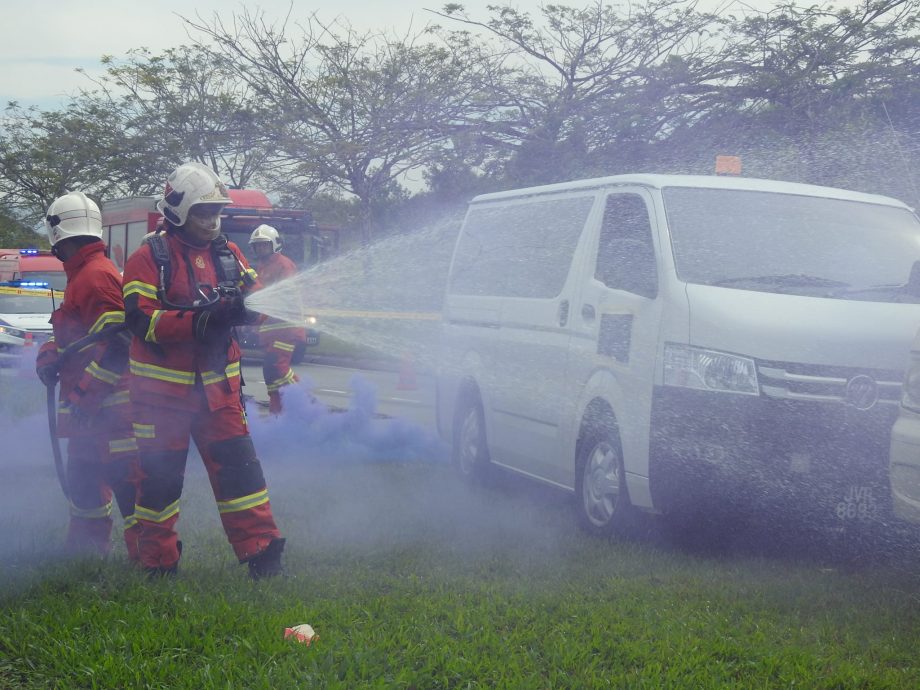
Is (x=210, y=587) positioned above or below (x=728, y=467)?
below

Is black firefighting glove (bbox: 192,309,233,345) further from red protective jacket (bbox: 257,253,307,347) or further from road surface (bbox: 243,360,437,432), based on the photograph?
road surface (bbox: 243,360,437,432)

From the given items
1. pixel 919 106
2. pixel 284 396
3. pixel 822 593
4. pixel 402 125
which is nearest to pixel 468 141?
pixel 402 125

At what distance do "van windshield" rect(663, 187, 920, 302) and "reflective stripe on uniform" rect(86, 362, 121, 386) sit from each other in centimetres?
278

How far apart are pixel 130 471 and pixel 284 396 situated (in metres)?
3.92

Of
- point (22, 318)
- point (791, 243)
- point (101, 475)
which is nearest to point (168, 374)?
point (101, 475)

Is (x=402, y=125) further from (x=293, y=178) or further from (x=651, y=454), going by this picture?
(x=651, y=454)

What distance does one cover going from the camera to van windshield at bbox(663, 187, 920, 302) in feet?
20.0

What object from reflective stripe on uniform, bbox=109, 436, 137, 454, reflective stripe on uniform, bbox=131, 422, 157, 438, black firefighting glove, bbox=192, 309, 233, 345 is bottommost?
reflective stripe on uniform, bbox=109, 436, 137, 454

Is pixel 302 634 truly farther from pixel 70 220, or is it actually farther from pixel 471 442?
pixel 471 442

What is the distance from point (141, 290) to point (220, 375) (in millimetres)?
495

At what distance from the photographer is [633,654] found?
14.1 ft

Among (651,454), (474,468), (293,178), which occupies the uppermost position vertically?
(293,178)

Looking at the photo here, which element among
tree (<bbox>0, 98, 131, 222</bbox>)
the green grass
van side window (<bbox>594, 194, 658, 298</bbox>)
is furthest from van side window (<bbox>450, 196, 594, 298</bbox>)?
tree (<bbox>0, 98, 131, 222</bbox>)

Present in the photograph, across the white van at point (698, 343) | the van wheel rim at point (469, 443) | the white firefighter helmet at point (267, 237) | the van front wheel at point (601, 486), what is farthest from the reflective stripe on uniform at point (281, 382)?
the van front wheel at point (601, 486)
